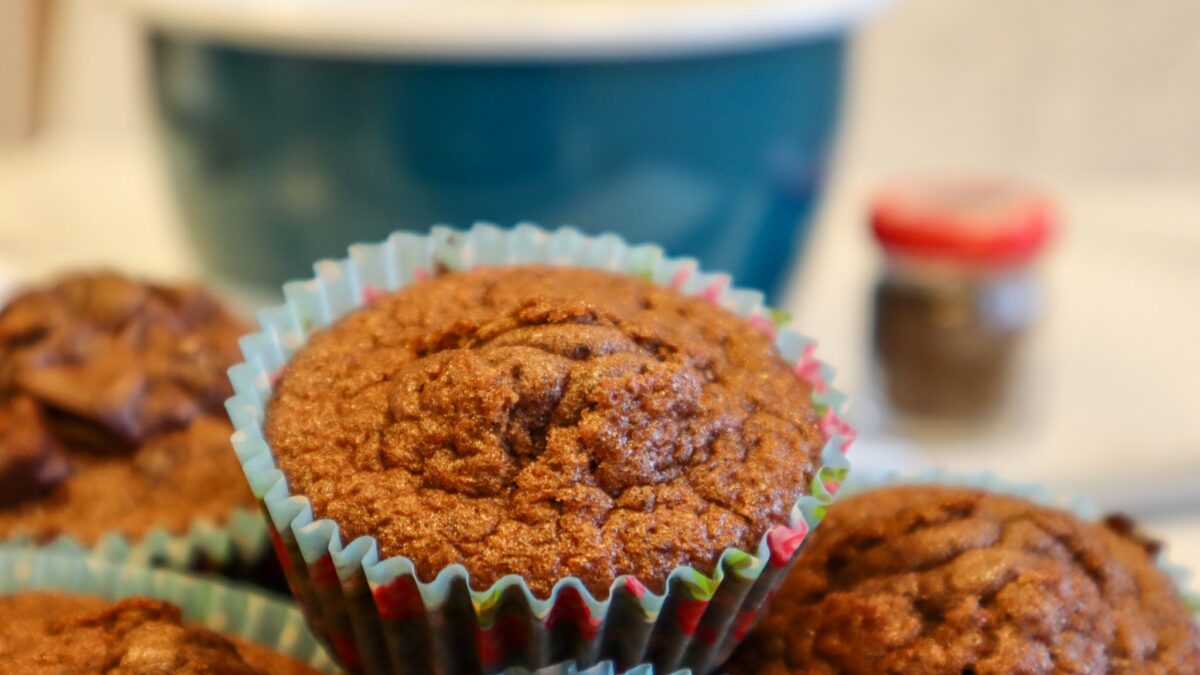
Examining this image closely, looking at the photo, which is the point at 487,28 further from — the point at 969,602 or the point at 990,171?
the point at 990,171

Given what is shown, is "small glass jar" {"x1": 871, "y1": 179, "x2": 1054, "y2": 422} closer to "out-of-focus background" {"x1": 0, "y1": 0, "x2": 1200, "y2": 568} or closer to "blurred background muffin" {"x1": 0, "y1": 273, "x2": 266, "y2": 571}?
"out-of-focus background" {"x1": 0, "y1": 0, "x2": 1200, "y2": 568}

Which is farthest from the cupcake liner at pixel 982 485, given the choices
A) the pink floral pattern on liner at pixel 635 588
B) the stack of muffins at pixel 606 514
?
the pink floral pattern on liner at pixel 635 588

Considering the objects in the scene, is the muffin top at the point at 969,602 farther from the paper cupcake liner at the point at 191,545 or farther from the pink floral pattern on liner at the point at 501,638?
the paper cupcake liner at the point at 191,545

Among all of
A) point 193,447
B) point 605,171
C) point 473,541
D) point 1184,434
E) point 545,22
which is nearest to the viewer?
point 473,541

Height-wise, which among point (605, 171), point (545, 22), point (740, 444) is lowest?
point (740, 444)

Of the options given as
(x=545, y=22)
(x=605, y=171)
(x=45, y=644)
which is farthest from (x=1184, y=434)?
(x=45, y=644)

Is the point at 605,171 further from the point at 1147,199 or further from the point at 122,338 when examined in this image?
the point at 1147,199
